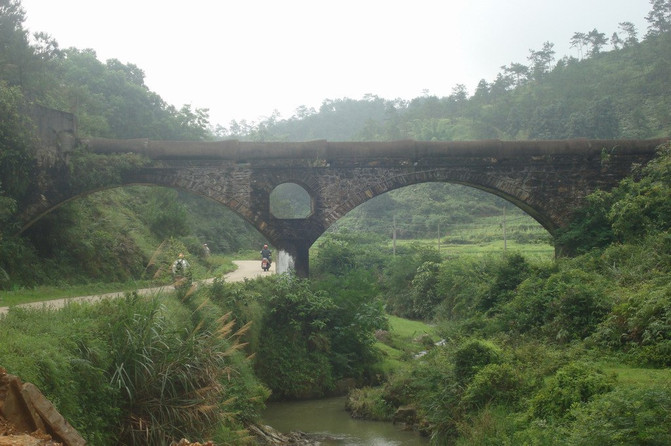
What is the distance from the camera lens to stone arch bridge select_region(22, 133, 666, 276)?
17.1 meters

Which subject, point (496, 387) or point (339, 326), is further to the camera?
point (339, 326)

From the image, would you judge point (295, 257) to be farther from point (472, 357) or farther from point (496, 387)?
point (496, 387)

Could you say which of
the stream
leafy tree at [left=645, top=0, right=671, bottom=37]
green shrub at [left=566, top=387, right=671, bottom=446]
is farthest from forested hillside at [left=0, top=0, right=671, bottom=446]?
leafy tree at [left=645, top=0, right=671, bottom=37]

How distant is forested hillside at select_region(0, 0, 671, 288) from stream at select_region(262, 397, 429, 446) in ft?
12.5

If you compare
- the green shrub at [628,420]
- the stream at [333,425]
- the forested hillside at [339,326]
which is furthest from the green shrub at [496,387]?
the green shrub at [628,420]

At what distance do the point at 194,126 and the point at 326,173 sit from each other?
23.6 metres

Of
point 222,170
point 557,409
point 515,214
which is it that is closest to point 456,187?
point 515,214

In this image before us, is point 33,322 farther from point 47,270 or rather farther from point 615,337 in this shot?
point 47,270

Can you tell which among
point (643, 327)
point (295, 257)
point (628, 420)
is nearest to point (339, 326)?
point (295, 257)

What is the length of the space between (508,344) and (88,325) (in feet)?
23.6

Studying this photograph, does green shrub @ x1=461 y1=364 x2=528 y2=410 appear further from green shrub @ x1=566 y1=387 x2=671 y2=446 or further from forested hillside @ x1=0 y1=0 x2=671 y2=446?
green shrub @ x1=566 y1=387 x2=671 y2=446

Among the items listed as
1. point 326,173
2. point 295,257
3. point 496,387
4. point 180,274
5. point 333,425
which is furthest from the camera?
point 326,173

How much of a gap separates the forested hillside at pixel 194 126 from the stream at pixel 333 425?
3.82 m

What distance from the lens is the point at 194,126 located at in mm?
39406
